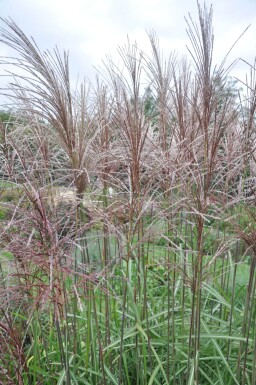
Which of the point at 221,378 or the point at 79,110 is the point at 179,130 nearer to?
the point at 79,110

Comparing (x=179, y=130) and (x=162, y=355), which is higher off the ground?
(x=179, y=130)

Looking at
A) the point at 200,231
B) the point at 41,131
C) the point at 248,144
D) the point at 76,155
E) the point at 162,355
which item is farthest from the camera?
the point at 162,355

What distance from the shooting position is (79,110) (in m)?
2.53

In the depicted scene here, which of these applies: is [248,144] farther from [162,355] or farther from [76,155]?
[162,355]

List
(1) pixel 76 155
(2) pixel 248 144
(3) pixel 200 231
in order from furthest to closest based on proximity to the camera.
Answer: (2) pixel 248 144
(1) pixel 76 155
(3) pixel 200 231

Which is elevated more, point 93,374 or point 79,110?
point 79,110

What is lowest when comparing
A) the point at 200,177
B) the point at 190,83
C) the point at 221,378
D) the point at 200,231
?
the point at 221,378

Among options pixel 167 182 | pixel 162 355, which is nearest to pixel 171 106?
pixel 167 182

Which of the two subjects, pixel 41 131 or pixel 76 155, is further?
pixel 41 131

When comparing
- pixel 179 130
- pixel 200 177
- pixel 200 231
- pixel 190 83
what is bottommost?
pixel 200 231

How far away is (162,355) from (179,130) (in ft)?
3.92

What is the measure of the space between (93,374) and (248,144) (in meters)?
1.35

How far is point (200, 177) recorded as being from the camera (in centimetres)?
197

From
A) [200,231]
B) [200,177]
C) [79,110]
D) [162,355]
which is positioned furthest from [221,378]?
[79,110]
